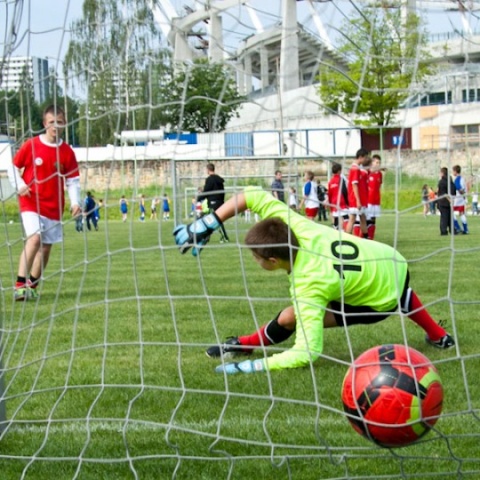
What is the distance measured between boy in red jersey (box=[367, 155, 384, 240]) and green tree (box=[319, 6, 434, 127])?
743 millimetres

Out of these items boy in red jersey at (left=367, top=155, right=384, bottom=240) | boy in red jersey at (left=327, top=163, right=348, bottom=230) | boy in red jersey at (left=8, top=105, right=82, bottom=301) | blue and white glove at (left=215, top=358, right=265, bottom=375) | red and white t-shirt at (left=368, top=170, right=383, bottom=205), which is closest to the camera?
boy in red jersey at (left=327, top=163, right=348, bottom=230)

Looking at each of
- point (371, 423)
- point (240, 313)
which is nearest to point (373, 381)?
point (371, 423)

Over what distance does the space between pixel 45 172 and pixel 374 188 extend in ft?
20.5

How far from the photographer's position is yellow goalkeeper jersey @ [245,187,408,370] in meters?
5.04

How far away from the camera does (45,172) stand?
6.97m

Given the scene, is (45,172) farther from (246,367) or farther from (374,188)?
(374,188)

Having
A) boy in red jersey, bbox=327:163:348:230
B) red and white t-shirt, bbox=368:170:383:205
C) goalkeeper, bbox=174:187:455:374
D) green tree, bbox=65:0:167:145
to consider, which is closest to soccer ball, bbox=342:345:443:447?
boy in red jersey, bbox=327:163:348:230

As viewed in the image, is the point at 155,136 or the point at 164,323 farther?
the point at 164,323

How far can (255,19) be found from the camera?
412 centimetres

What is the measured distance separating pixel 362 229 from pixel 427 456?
11011 mm

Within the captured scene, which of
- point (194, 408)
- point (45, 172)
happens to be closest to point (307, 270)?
point (194, 408)

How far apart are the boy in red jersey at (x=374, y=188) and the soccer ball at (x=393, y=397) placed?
1.05m

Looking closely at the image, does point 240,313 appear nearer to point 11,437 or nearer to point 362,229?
point 11,437

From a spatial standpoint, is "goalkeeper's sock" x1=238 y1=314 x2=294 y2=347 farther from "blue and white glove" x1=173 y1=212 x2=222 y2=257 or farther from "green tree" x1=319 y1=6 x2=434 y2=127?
"green tree" x1=319 y1=6 x2=434 y2=127
